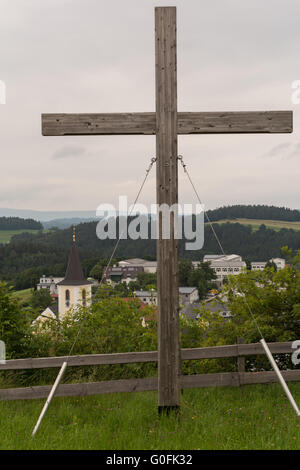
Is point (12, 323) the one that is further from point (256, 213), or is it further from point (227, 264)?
point (256, 213)

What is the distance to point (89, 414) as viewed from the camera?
209 inches

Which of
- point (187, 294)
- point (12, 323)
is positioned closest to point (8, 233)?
point (187, 294)


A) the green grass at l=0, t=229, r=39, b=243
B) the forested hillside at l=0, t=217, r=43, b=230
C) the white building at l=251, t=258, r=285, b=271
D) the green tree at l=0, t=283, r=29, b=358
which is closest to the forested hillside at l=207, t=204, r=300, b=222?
the white building at l=251, t=258, r=285, b=271

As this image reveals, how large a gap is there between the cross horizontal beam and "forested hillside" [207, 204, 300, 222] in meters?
104

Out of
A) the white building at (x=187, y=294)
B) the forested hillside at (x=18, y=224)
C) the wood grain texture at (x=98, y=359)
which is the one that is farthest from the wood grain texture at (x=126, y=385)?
the forested hillside at (x=18, y=224)

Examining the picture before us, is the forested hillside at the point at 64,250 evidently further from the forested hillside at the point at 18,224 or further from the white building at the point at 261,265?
the forested hillside at the point at 18,224

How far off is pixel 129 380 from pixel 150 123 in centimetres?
346

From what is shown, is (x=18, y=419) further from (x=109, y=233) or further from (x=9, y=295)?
(x=9, y=295)

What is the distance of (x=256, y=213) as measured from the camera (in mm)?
116188

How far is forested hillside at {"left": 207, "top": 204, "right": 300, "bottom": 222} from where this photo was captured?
110938mm

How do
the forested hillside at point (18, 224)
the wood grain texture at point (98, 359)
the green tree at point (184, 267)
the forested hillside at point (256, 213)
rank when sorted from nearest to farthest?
the wood grain texture at point (98, 359), the green tree at point (184, 267), the forested hillside at point (256, 213), the forested hillside at point (18, 224)

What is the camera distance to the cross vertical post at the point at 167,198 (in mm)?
5078

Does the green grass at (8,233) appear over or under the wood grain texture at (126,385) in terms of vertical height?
under
